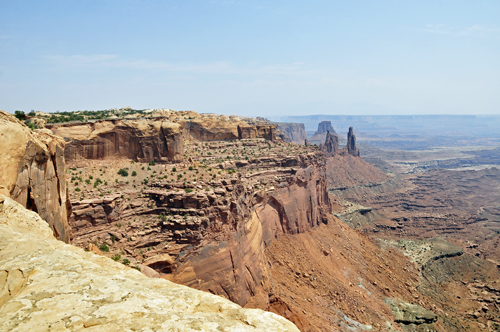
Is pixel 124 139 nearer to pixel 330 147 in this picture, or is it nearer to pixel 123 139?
pixel 123 139

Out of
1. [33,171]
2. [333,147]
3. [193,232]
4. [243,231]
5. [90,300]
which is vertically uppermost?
[33,171]

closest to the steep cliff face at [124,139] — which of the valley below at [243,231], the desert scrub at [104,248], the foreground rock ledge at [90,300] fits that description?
the valley below at [243,231]

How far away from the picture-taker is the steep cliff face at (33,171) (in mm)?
13930

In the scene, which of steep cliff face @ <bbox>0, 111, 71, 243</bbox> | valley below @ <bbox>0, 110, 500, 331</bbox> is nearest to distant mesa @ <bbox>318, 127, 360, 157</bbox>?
valley below @ <bbox>0, 110, 500, 331</bbox>

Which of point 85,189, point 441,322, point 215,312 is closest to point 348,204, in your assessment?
point 441,322

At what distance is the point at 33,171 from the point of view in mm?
15844

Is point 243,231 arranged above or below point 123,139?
below

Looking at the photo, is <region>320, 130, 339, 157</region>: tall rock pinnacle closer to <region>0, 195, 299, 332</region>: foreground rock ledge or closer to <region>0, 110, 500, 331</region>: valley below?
<region>0, 110, 500, 331</region>: valley below

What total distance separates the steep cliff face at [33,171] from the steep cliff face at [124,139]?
17682 mm

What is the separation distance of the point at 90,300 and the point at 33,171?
386 inches

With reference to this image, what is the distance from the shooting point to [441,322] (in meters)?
49.8

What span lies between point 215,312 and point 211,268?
2515 centimetres

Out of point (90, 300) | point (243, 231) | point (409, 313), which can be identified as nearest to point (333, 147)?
point (409, 313)

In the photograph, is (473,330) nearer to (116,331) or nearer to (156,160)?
(156,160)
